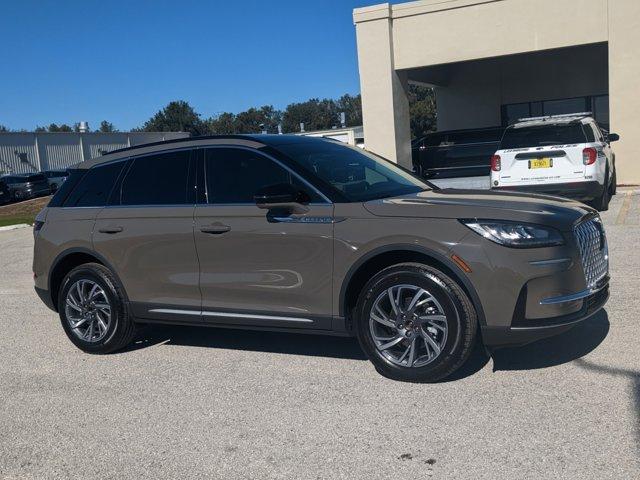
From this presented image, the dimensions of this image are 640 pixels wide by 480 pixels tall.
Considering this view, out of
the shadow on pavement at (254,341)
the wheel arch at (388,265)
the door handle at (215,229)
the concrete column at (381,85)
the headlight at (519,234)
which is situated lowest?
the shadow on pavement at (254,341)

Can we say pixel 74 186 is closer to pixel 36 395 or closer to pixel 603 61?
pixel 36 395

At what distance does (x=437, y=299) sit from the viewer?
473cm

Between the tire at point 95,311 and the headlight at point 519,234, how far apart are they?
3.22 meters

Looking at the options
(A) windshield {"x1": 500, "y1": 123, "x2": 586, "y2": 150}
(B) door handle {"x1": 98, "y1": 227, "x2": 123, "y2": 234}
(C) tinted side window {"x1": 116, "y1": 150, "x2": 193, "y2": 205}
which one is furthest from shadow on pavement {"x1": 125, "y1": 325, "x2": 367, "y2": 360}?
(A) windshield {"x1": 500, "y1": 123, "x2": 586, "y2": 150}

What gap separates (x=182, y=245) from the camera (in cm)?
572

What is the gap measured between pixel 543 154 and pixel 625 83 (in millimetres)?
6563

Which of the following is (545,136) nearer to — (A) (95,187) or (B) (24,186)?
(A) (95,187)

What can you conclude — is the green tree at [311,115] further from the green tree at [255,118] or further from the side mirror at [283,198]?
the side mirror at [283,198]

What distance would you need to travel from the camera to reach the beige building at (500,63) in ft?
56.3

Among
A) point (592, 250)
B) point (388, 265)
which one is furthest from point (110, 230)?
point (592, 250)

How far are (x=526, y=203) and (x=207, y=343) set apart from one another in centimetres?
313

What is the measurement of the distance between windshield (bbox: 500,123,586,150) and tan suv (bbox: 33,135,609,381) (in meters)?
6.67

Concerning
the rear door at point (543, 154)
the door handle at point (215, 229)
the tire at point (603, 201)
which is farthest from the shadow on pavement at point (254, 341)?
the tire at point (603, 201)

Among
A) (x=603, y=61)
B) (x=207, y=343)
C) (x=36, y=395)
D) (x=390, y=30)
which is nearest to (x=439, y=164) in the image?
(x=390, y=30)
